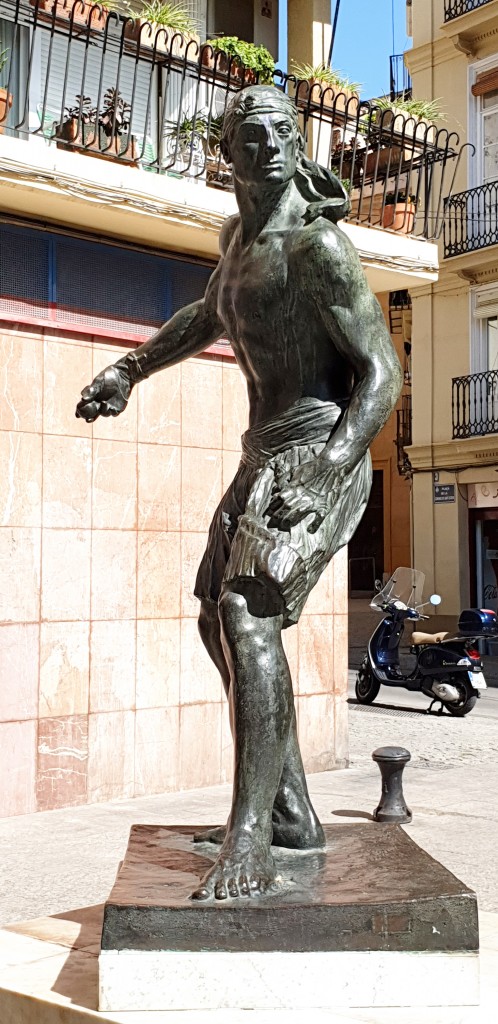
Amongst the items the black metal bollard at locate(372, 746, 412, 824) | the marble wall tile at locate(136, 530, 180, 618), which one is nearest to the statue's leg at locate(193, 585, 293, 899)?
the black metal bollard at locate(372, 746, 412, 824)

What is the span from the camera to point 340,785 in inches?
355

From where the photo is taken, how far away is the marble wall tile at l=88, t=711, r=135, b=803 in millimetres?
8164

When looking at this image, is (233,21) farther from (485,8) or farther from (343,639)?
(485,8)

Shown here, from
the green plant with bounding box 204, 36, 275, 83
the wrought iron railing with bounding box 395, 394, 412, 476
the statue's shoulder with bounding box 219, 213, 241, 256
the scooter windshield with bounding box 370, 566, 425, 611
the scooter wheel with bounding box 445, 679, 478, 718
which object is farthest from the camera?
the wrought iron railing with bounding box 395, 394, 412, 476

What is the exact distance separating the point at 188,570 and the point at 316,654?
1345 mm

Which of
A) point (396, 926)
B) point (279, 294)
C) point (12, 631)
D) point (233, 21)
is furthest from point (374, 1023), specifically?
point (233, 21)

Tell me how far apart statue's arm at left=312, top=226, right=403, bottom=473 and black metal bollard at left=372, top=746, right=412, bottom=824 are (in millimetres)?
4379

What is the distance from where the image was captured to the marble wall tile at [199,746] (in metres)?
8.67

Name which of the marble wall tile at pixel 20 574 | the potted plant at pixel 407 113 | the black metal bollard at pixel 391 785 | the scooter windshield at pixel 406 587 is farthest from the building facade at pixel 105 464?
the scooter windshield at pixel 406 587

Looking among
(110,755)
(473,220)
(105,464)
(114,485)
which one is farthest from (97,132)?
(473,220)

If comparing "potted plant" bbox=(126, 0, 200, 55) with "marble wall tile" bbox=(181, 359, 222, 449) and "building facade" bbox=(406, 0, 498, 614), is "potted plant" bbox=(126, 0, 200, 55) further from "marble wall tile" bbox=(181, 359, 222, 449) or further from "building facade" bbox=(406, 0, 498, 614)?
Result: "building facade" bbox=(406, 0, 498, 614)

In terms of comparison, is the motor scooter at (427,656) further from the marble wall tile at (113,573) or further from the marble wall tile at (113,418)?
the marble wall tile at (113,418)

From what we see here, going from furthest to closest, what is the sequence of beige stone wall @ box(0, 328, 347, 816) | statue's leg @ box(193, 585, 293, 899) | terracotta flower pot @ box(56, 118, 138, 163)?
terracotta flower pot @ box(56, 118, 138, 163)
beige stone wall @ box(0, 328, 347, 816)
statue's leg @ box(193, 585, 293, 899)

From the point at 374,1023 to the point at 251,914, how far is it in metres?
0.40
